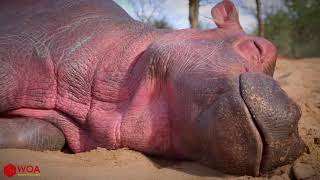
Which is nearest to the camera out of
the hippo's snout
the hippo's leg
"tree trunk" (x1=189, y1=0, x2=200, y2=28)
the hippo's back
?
the hippo's snout

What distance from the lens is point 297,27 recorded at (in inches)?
783

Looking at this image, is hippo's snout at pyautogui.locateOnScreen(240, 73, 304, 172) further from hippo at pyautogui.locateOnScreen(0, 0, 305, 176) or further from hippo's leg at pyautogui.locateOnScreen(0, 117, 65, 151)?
hippo's leg at pyautogui.locateOnScreen(0, 117, 65, 151)

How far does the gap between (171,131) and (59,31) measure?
4.02 feet

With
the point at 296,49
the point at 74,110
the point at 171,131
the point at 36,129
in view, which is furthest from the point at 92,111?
the point at 296,49

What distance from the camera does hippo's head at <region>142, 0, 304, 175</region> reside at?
→ 6.26 ft

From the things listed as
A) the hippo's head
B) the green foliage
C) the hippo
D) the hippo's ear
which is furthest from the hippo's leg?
the green foliage

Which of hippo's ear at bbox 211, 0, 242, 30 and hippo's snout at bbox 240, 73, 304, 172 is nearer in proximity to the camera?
hippo's snout at bbox 240, 73, 304, 172

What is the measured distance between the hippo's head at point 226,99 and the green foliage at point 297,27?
1666 cm

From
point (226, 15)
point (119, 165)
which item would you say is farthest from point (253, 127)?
point (226, 15)

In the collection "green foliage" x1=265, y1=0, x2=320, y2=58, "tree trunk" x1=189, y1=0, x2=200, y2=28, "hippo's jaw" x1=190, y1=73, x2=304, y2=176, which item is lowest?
"green foliage" x1=265, y1=0, x2=320, y2=58

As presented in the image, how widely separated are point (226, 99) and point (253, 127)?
0.60ft

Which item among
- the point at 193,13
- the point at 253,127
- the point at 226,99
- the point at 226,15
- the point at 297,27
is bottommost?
the point at 297,27

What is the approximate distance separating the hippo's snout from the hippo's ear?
0.67m

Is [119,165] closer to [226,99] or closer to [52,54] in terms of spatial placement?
[226,99]
